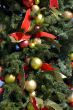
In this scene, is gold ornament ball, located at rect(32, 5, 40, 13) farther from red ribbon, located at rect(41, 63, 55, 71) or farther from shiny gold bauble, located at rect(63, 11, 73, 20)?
red ribbon, located at rect(41, 63, 55, 71)

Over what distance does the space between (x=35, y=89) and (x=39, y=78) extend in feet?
0.17

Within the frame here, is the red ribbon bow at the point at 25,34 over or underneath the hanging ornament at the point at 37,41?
over

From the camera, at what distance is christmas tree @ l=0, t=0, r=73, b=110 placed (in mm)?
1525

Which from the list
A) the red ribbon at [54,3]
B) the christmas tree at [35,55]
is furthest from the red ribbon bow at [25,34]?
the red ribbon at [54,3]

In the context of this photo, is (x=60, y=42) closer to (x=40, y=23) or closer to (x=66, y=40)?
(x=66, y=40)

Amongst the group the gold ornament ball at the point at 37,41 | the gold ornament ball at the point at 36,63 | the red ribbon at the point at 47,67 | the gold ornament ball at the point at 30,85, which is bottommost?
the gold ornament ball at the point at 30,85

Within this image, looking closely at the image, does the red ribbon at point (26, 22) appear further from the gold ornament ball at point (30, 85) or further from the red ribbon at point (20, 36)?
the gold ornament ball at point (30, 85)

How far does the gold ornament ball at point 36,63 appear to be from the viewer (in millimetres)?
1529

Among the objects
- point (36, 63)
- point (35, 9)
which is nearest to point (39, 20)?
point (35, 9)

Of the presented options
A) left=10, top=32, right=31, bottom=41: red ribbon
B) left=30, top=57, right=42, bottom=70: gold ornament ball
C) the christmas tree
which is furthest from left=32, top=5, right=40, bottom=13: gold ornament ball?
left=30, top=57, right=42, bottom=70: gold ornament ball

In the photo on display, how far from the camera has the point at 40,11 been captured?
63.7 inches

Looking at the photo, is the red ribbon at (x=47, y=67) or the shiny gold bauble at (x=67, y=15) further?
the shiny gold bauble at (x=67, y=15)

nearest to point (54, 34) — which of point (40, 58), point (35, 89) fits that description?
point (40, 58)

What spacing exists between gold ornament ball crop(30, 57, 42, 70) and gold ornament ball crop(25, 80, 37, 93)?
0.06m
